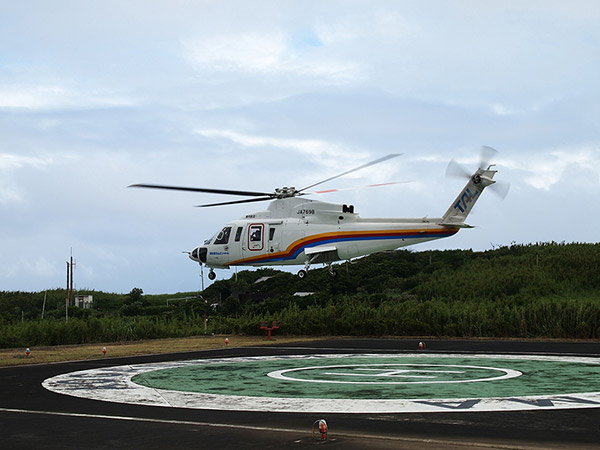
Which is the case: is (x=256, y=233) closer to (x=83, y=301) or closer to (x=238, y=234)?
(x=238, y=234)

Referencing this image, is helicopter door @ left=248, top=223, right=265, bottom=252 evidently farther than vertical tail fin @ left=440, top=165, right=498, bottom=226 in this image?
Yes

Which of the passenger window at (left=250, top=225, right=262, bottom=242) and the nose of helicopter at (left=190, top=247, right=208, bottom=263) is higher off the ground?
the passenger window at (left=250, top=225, right=262, bottom=242)

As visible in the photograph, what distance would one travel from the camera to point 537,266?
52.1 meters

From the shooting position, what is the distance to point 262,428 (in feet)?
33.3

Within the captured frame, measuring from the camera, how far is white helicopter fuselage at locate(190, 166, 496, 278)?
89.7 feet

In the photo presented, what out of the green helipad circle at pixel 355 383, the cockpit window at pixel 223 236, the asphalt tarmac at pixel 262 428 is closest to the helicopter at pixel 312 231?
the cockpit window at pixel 223 236

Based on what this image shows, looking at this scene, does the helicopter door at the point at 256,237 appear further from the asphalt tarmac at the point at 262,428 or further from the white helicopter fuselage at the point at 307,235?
the asphalt tarmac at the point at 262,428

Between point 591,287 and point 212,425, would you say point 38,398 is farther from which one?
point 591,287

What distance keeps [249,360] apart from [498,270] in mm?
36651

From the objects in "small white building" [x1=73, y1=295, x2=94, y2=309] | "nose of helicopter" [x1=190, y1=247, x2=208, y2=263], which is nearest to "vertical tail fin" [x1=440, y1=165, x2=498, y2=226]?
"nose of helicopter" [x1=190, y1=247, x2=208, y2=263]

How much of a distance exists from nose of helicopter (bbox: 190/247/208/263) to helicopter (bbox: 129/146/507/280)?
0.08 meters

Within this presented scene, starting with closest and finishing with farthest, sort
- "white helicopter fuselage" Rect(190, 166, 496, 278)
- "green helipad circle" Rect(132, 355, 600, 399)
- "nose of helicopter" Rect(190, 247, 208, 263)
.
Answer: "green helipad circle" Rect(132, 355, 600, 399) < "white helicopter fuselage" Rect(190, 166, 496, 278) < "nose of helicopter" Rect(190, 247, 208, 263)

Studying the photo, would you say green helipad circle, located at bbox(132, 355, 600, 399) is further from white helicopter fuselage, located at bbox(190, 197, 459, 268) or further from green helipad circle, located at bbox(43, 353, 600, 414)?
white helicopter fuselage, located at bbox(190, 197, 459, 268)

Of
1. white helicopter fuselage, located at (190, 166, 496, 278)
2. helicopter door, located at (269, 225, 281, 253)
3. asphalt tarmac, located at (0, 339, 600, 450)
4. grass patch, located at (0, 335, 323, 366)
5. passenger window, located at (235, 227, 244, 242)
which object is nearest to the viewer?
asphalt tarmac, located at (0, 339, 600, 450)
